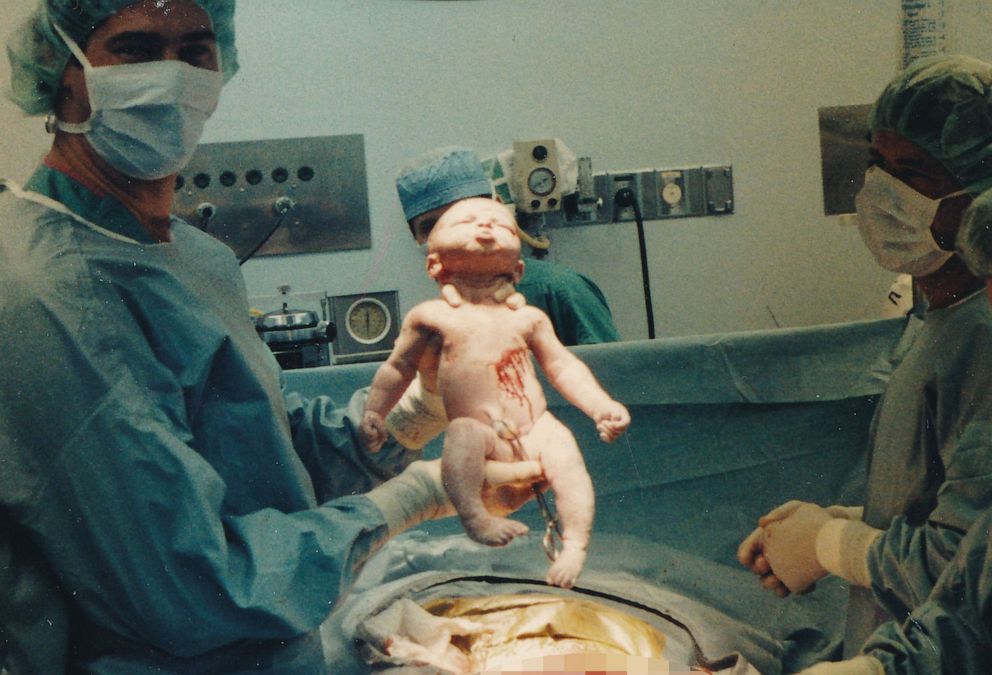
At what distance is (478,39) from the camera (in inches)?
46.9

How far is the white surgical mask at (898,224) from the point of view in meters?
1.20

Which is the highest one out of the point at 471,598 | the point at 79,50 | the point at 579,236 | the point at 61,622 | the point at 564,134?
the point at 79,50

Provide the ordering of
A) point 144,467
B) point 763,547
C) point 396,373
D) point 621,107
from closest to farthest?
1. point 144,467
2. point 396,373
3. point 621,107
4. point 763,547

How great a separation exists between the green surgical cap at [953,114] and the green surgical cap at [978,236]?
41 mm

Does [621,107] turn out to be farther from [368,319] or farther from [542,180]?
[368,319]

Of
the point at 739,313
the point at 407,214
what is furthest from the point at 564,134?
the point at 739,313

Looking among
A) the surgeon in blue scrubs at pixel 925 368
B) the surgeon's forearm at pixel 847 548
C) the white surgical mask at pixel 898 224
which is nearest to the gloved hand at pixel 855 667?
the surgeon in blue scrubs at pixel 925 368

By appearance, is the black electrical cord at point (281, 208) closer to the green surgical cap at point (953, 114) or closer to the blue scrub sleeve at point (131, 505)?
the blue scrub sleeve at point (131, 505)

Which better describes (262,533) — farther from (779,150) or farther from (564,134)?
(779,150)

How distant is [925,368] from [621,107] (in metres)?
0.54

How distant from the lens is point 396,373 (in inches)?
44.7

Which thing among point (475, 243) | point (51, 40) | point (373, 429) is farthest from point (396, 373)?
point (51, 40)

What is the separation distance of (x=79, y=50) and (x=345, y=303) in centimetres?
43

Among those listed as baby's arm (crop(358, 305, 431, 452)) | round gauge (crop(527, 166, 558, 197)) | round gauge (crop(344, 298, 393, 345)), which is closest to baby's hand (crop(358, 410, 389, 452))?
baby's arm (crop(358, 305, 431, 452))
